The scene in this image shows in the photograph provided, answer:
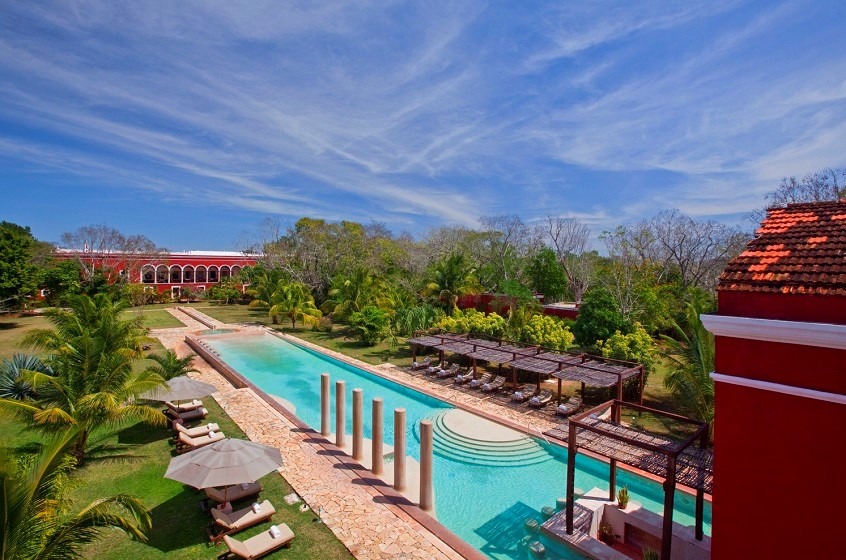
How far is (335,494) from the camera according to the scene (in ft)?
29.2

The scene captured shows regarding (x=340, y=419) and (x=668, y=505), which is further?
(x=340, y=419)

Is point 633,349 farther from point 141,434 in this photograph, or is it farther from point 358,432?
point 141,434

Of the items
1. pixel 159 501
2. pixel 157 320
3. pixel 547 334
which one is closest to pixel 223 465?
pixel 159 501

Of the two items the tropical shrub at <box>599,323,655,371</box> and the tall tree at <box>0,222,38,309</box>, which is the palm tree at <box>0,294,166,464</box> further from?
the tall tree at <box>0,222,38,309</box>

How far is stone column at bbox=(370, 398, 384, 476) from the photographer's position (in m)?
9.84

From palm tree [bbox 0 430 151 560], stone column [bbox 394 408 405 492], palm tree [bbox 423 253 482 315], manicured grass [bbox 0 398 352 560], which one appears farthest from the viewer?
palm tree [bbox 423 253 482 315]

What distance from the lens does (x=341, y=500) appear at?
8.67 m

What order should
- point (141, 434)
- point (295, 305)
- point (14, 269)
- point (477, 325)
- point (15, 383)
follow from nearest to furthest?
point (141, 434)
point (15, 383)
point (477, 325)
point (14, 269)
point (295, 305)

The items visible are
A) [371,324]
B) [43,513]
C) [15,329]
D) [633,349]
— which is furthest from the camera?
[15,329]

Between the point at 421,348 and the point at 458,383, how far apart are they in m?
5.72

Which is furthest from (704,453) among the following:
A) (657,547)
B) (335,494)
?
(335,494)

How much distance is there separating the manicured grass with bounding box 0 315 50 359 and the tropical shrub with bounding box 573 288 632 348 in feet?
77.9

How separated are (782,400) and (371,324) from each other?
65.6 ft

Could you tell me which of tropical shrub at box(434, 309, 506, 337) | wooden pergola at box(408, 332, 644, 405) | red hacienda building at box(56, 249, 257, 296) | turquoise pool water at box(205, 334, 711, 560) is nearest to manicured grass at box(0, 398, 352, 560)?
turquoise pool water at box(205, 334, 711, 560)
